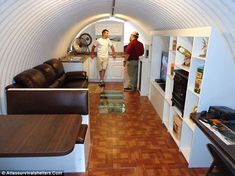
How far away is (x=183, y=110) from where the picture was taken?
3021mm

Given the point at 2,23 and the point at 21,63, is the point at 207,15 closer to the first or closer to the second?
the point at 2,23

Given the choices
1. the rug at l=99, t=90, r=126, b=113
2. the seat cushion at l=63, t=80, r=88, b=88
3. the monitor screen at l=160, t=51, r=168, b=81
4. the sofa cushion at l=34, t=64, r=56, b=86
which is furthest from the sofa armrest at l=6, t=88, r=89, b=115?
the monitor screen at l=160, t=51, r=168, b=81

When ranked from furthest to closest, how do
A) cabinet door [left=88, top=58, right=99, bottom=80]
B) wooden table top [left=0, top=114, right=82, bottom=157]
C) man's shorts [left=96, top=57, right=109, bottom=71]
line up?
cabinet door [left=88, top=58, right=99, bottom=80] < man's shorts [left=96, top=57, right=109, bottom=71] < wooden table top [left=0, top=114, right=82, bottom=157]

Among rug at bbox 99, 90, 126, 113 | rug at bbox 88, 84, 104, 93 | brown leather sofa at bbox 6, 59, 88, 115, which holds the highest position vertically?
brown leather sofa at bbox 6, 59, 88, 115

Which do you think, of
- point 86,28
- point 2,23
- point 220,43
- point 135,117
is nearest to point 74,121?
point 2,23

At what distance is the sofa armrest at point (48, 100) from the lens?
2635 mm

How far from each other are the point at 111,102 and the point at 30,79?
7.48 feet

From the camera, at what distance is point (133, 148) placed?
308 centimetres

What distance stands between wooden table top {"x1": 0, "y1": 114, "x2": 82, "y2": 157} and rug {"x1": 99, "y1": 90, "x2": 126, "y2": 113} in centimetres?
262

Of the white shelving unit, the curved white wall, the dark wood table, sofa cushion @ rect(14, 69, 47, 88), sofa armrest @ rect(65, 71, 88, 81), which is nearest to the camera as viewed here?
the dark wood table

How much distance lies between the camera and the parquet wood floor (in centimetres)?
259

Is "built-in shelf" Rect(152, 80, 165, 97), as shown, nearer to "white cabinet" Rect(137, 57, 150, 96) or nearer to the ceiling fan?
"white cabinet" Rect(137, 57, 150, 96)

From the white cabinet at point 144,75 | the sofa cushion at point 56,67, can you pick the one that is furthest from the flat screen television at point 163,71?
the sofa cushion at point 56,67

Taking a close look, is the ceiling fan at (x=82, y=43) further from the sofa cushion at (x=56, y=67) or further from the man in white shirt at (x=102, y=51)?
the sofa cushion at (x=56, y=67)
